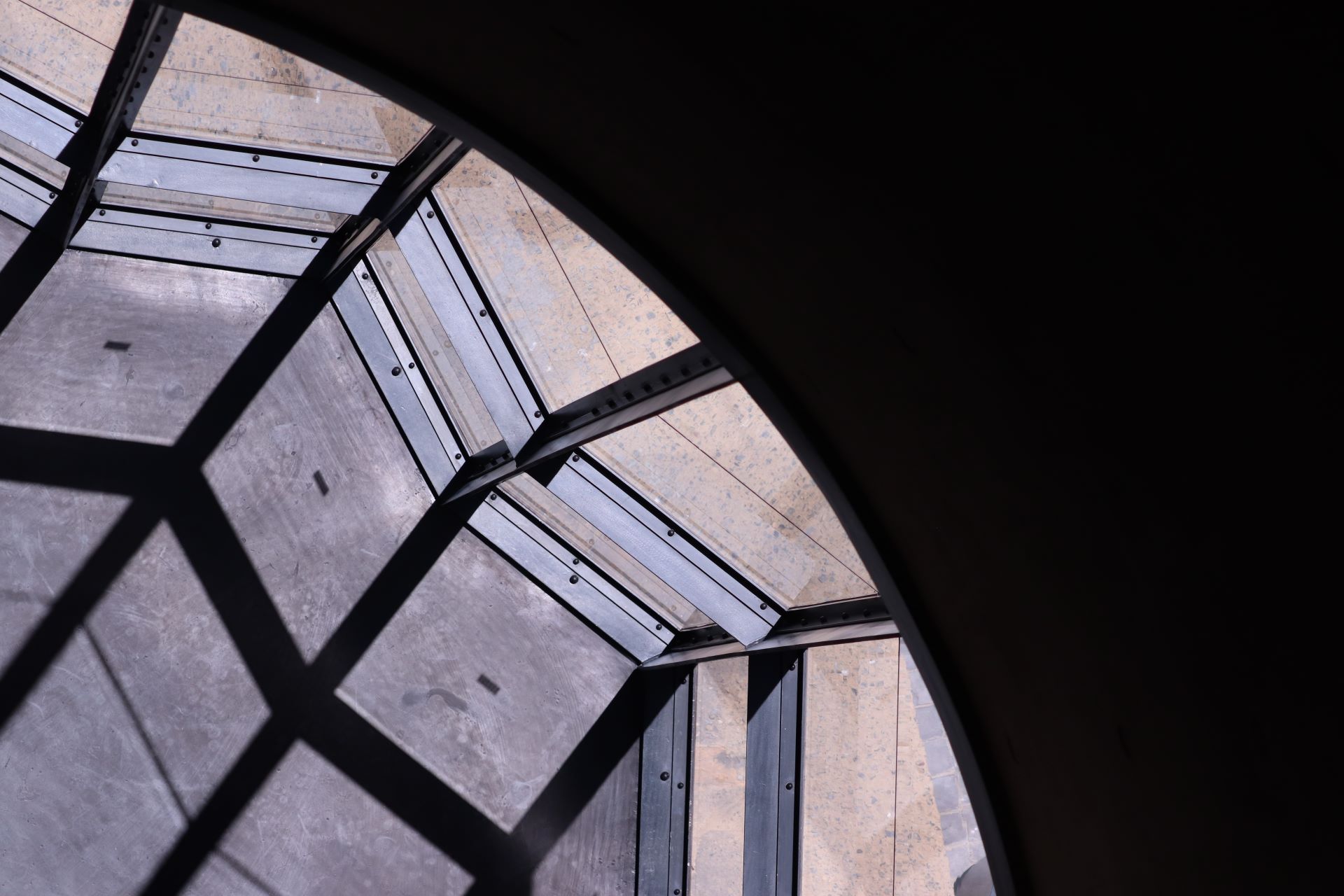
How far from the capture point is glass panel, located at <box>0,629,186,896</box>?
28.8 feet

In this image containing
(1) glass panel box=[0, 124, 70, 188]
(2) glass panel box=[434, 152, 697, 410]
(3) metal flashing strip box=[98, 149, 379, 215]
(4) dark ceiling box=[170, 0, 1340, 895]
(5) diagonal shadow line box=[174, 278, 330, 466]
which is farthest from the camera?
(5) diagonal shadow line box=[174, 278, 330, 466]

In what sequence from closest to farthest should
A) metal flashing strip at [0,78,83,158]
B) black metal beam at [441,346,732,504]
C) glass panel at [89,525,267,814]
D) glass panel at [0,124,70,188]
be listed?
black metal beam at [441,346,732,504] < metal flashing strip at [0,78,83,158] < glass panel at [0,124,70,188] < glass panel at [89,525,267,814]

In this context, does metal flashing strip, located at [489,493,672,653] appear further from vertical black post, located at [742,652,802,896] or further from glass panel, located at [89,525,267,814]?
glass panel, located at [89,525,267,814]

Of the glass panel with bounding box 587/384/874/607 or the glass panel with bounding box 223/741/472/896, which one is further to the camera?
the glass panel with bounding box 223/741/472/896

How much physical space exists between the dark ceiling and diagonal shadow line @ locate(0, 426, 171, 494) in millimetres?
8056

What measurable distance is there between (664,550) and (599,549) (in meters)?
1.29

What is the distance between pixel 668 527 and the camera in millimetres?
8211

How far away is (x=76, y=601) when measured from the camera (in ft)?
29.8

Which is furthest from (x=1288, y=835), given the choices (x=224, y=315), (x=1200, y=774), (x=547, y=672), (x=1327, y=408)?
(x=224, y=315)

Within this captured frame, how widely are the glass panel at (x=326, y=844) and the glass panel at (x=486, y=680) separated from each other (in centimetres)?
64

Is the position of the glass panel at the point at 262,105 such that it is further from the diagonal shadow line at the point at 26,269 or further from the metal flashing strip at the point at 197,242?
the diagonal shadow line at the point at 26,269

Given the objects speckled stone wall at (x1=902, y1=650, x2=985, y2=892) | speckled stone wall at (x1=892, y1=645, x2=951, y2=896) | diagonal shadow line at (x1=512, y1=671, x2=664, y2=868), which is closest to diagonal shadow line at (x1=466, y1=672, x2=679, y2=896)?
diagonal shadow line at (x1=512, y1=671, x2=664, y2=868)

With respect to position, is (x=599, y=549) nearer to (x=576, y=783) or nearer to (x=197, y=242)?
(x=576, y=783)

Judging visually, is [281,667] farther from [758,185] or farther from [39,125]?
[758,185]
